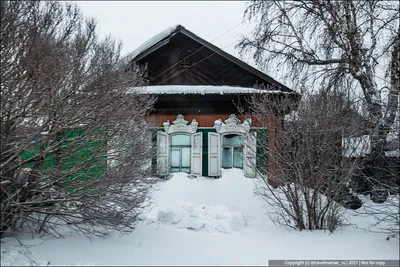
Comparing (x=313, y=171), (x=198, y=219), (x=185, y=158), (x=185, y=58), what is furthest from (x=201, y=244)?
(x=185, y=58)

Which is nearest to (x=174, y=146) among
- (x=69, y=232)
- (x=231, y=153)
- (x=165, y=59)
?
(x=231, y=153)

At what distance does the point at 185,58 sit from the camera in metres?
12.9

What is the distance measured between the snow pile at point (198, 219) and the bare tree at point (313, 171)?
89 cm

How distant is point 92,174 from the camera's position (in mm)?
5617

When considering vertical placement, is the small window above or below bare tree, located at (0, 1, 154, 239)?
above

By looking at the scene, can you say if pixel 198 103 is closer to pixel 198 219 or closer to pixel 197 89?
pixel 197 89

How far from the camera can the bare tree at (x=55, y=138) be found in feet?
16.2

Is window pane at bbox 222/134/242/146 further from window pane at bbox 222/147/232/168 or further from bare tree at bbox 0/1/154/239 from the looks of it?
bare tree at bbox 0/1/154/239

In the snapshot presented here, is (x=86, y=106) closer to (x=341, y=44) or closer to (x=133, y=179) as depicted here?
(x=133, y=179)

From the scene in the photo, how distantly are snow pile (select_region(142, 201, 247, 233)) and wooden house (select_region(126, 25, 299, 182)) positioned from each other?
4.44 meters

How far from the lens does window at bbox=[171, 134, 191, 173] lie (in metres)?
12.6

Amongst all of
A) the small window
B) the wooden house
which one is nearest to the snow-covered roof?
the wooden house

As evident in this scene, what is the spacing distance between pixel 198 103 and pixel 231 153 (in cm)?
211

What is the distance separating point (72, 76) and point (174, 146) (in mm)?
7283
